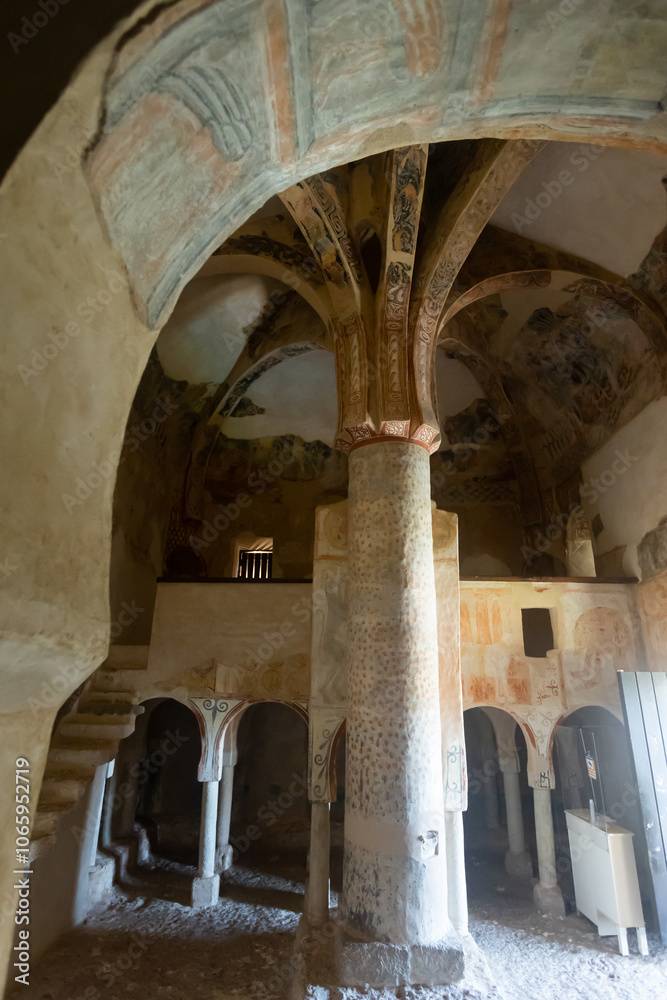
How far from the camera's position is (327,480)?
1416 centimetres

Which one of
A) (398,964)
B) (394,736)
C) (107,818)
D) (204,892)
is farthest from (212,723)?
(398,964)

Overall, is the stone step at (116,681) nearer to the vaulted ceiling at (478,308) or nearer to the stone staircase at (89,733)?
the stone staircase at (89,733)

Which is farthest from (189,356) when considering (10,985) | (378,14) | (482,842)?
(482,842)

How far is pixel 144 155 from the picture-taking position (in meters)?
1.23

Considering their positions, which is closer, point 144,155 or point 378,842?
point 144,155

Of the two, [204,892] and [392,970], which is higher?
[392,970]

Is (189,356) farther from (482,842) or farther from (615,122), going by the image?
(482,842)

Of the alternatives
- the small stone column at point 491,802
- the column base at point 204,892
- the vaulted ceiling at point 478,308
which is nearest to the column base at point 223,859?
the column base at point 204,892

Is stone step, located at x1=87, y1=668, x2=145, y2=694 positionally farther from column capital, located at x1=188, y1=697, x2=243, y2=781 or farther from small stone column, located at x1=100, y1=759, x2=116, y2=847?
small stone column, located at x1=100, y1=759, x2=116, y2=847

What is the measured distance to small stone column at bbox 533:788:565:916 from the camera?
310 inches

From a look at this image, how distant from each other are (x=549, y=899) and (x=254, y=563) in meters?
9.02

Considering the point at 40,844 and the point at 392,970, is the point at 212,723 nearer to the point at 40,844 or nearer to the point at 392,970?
the point at 40,844

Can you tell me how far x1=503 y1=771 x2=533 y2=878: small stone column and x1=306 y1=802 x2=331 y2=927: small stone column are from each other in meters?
4.02

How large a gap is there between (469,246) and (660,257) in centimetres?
309
